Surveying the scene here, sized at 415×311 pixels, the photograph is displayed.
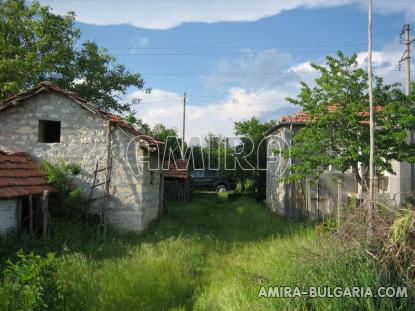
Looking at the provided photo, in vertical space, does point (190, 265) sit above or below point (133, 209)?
below

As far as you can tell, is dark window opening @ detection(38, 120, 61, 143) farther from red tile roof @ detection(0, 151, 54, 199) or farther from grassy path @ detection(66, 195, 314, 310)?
grassy path @ detection(66, 195, 314, 310)

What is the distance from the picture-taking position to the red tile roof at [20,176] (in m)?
8.32

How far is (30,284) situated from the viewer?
4.82 m

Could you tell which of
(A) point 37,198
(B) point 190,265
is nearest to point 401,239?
(B) point 190,265

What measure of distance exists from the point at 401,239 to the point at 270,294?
1.87 m

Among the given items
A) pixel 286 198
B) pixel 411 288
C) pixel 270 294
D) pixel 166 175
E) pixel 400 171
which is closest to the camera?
pixel 411 288

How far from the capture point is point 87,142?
35.7 ft

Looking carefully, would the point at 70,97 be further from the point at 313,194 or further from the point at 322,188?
the point at 322,188

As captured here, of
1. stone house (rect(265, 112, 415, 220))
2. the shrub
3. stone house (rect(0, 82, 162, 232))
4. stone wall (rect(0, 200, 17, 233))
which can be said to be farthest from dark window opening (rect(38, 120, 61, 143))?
stone house (rect(265, 112, 415, 220))

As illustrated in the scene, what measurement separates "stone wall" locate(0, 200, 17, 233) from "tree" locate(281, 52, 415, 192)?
7179 millimetres

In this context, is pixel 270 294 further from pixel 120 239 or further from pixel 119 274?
pixel 120 239

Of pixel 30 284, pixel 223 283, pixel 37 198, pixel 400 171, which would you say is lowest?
pixel 223 283

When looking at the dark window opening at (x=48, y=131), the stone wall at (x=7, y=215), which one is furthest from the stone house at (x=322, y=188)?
the stone wall at (x=7, y=215)

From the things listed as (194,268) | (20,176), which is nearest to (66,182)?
(20,176)
